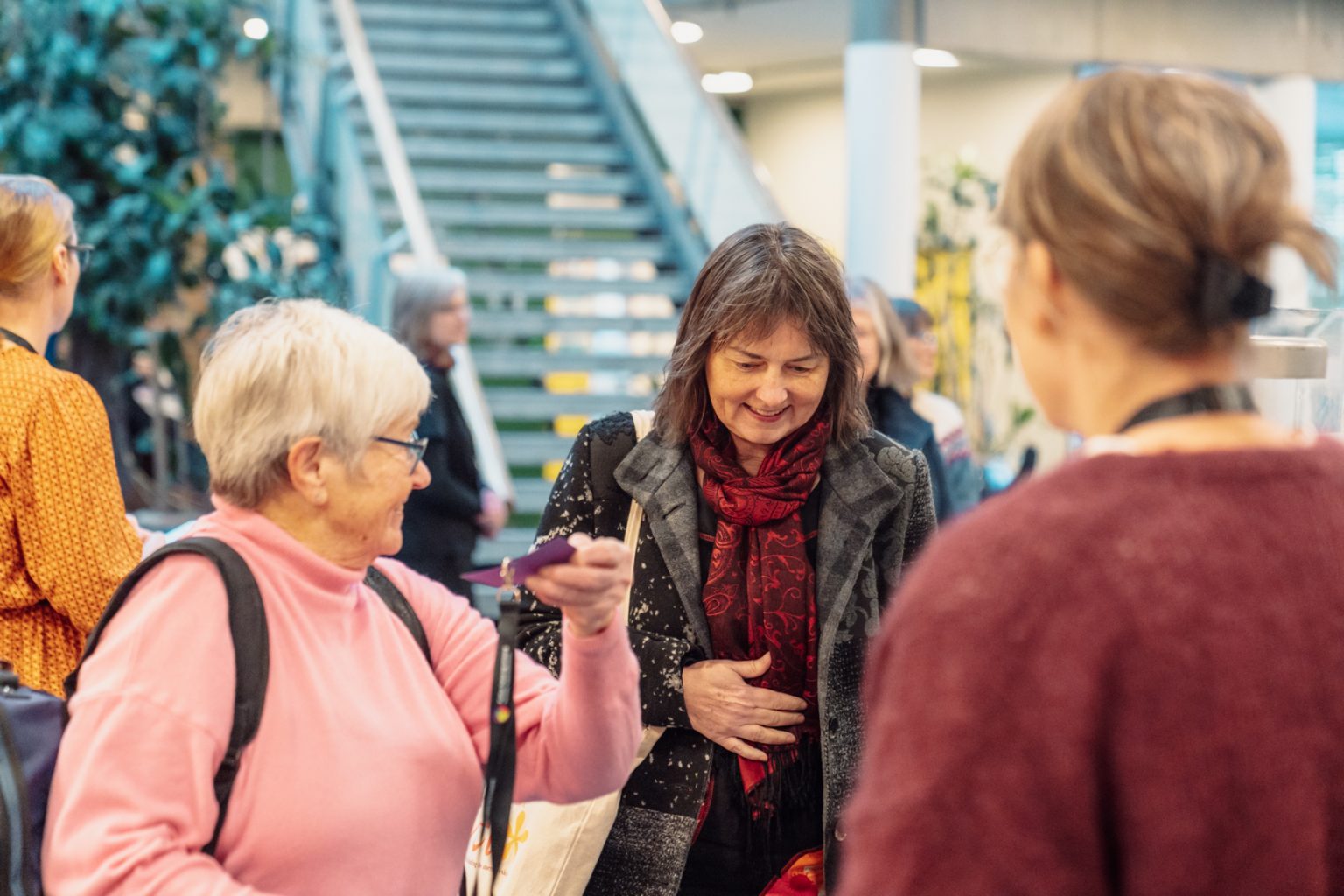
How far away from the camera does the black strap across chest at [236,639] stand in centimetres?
174

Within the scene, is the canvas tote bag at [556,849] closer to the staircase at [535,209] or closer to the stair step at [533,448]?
the staircase at [535,209]

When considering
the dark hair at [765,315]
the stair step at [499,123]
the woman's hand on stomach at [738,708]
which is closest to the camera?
the woman's hand on stomach at [738,708]

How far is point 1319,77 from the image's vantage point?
43.2ft

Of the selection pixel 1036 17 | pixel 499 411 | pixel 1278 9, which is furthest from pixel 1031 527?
pixel 1278 9

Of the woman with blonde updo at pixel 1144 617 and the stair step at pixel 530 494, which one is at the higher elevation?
the woman with blonde updo at pixel 1144 617

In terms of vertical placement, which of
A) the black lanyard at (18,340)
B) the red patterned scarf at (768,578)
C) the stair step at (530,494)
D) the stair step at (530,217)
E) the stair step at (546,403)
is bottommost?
the stair step at (530,494)

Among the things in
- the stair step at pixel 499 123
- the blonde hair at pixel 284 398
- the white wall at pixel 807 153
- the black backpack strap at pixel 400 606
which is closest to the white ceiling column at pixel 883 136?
the stair step at pixel 499 123

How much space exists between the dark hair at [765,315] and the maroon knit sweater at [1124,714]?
4.62 feet

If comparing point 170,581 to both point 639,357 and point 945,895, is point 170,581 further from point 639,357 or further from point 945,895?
point 639,357

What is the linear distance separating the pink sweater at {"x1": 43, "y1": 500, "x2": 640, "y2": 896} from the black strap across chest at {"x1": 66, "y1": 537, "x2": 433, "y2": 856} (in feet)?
0.04

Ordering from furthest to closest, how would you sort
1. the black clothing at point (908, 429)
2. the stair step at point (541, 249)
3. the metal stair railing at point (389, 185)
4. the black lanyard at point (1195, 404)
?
the stair step at point (541, 249) < the metal stair railing at point (389, 185) < the black clothing at point (908, 429) < the black lanyard at point (1195, 404)

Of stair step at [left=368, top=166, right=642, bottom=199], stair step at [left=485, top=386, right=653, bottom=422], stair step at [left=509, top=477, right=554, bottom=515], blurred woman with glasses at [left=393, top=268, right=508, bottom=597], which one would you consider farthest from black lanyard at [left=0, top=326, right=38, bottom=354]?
stair step at [left=368, top=166, right=642, bottom=199]

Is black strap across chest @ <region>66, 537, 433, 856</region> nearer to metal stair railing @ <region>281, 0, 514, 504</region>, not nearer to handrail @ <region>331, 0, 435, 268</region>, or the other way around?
metal stair railing @ <region>281, 0, 514, 504</region>

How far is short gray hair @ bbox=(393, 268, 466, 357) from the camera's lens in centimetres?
535
